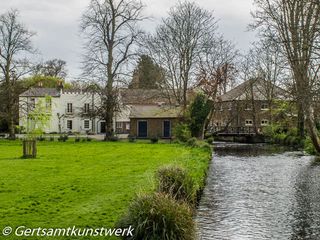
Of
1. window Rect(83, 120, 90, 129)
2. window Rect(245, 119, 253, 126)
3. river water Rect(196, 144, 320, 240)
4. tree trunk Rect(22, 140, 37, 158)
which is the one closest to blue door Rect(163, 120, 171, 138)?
window Rect(245, 119, 253, 126)

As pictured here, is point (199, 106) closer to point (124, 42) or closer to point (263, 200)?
point (124, 42)

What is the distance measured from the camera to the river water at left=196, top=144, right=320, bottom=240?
11.0 metres

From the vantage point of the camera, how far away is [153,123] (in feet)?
188

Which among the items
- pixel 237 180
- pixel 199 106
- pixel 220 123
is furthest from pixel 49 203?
pixel 220 123

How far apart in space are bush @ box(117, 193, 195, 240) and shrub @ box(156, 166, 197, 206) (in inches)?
97.3

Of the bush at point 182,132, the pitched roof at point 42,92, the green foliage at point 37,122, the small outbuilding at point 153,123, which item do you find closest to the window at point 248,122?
the small outbuilding at point 153,123

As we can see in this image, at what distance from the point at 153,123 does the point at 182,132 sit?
14824 mm

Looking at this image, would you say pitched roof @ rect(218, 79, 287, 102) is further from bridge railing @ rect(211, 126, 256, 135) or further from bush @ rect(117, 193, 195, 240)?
bush @ rect(117, 193, 195, 240)

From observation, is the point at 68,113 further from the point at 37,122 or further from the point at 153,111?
the point at 37,122

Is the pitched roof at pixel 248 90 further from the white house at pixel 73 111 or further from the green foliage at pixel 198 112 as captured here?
the green foliage at pixel 198 112

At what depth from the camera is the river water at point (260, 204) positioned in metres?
11.0

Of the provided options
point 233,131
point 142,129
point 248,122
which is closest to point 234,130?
point 233,131

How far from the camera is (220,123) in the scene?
6456cm

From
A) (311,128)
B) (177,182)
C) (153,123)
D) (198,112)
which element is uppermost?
(198,112)
